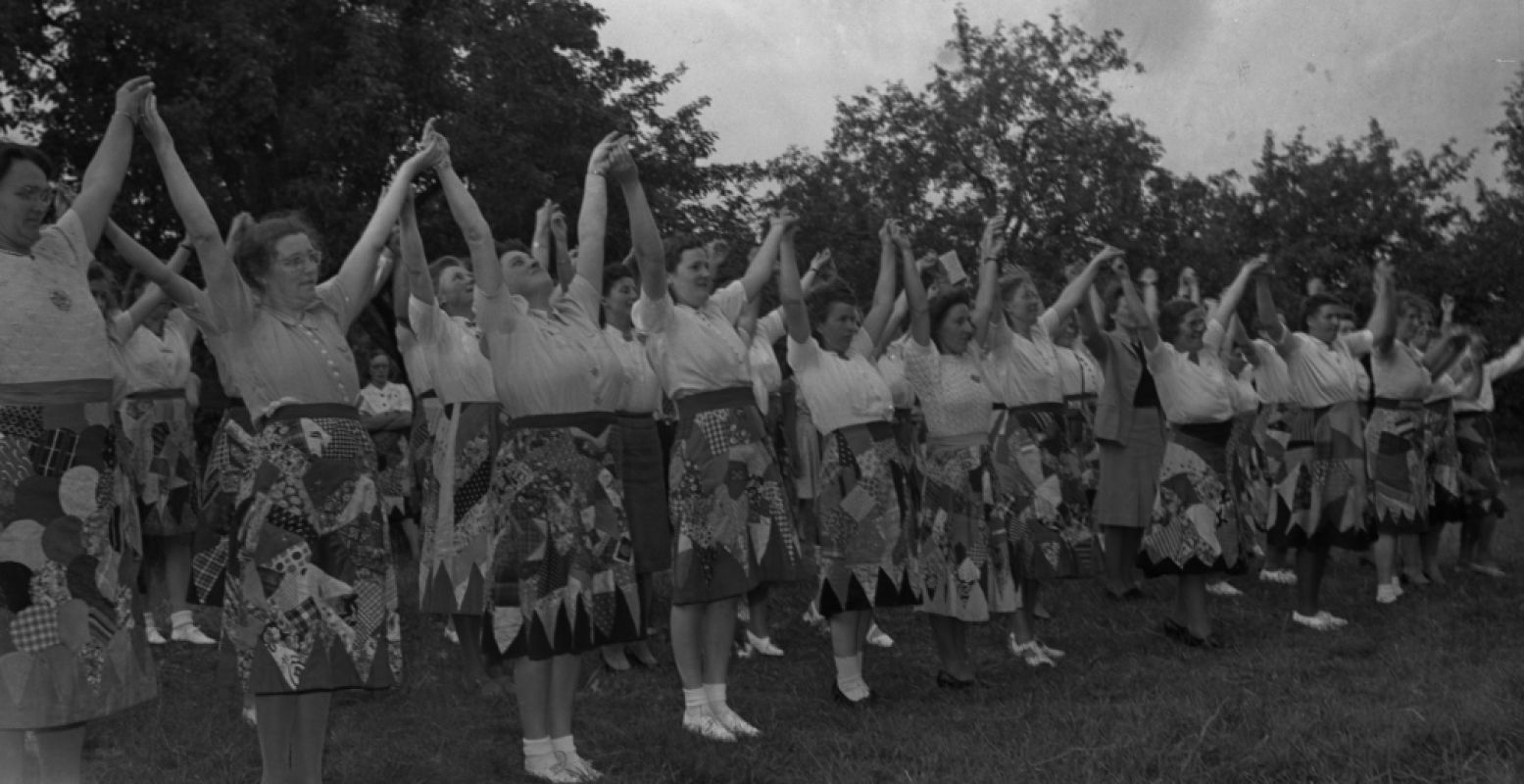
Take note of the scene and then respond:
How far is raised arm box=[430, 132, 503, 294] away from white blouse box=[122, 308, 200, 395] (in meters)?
3.40

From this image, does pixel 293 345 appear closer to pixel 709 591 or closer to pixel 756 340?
pixel 709 591

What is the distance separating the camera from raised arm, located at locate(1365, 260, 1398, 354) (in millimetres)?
9109

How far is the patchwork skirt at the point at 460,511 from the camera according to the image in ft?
20.4

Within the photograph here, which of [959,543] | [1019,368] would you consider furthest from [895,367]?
[959,543]

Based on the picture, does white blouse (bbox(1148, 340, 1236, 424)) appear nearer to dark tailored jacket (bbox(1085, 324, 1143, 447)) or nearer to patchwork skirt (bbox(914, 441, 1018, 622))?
dark tailored jacket (bbox(1085, 324, 1143, 447))

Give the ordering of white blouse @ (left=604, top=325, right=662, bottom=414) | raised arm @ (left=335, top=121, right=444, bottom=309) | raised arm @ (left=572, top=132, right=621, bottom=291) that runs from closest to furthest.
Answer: raised arm @ (left=335, top=121, right=444, bottom=309), raised arm @ (left=572, top=132, right=621, bottom=291), white blouse @ (left=604, top=325, right=662, bottom=414)

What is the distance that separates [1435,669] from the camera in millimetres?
6680

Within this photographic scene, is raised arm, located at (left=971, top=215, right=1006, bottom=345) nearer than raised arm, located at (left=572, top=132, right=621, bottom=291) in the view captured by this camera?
No

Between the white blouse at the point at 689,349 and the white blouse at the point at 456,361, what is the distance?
3.06ft

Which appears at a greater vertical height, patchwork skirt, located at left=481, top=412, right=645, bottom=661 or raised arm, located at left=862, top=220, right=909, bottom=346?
raised arm, located at left=862, top=220, right=909, bottom=346

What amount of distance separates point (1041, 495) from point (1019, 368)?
0.72 metres

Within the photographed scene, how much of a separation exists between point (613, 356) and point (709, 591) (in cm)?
117

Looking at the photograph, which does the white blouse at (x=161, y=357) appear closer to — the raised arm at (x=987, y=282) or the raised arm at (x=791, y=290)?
the raised arm at (x=791, y=290)

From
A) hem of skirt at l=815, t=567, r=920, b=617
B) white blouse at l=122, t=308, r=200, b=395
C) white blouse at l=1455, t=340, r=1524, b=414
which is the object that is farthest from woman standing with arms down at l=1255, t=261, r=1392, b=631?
white blouse at l=122, t=308, r=200, b=395
